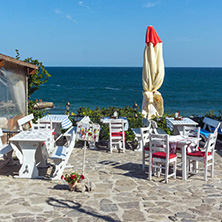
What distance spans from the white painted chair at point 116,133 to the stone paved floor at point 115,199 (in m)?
1.95

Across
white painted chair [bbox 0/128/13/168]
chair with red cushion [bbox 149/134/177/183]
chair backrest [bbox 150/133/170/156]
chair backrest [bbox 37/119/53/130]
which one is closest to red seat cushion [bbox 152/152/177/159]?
chair with red cushion [bbox 149/134/177/183]

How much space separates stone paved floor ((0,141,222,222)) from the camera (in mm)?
5199

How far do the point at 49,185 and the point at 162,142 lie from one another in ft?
8.36

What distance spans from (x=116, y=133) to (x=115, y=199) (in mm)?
4545

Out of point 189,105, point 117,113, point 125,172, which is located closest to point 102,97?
point 189,105

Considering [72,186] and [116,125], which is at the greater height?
[116,125]

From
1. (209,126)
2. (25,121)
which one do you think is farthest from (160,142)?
(209,126)

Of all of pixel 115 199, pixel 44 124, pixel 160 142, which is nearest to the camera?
pixel 115 199

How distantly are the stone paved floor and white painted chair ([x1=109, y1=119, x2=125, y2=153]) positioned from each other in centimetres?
195

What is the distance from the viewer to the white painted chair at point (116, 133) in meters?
9.89

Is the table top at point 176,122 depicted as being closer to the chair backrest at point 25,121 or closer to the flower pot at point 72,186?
the chair backrest at point 25,121

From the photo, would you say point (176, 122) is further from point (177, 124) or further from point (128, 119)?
point (128, 119)

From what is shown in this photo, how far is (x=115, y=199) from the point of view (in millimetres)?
5941

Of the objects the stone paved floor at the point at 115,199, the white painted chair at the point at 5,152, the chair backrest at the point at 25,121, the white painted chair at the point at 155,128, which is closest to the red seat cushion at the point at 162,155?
the stone paved floor at the point at 115,199
